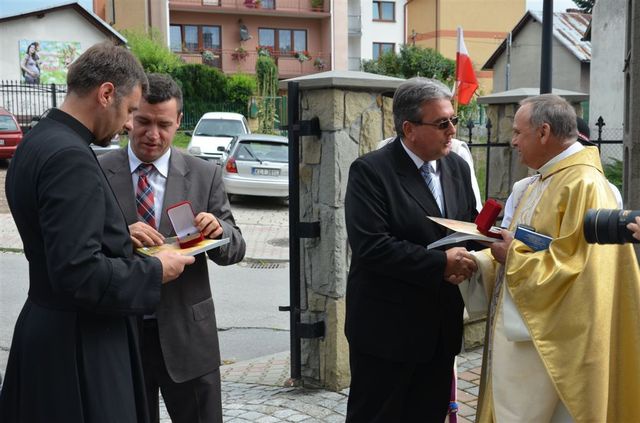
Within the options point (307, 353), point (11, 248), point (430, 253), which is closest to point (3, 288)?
point (11, 248)

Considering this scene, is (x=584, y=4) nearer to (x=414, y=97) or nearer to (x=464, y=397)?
(x=464, y=397)

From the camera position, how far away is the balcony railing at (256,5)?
4512 centimetres

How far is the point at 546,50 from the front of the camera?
7.77 metres

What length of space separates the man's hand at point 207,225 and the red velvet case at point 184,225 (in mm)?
34

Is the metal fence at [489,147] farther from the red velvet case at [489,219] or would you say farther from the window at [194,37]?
the window at [194,37]

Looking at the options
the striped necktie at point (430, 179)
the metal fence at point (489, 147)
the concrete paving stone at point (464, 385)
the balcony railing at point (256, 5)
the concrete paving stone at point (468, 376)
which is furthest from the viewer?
the balcony railing at point (256, 5)

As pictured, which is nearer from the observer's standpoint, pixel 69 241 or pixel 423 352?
pixel 69 241

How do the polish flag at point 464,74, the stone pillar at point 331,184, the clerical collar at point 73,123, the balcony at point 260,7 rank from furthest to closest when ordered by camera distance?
the balcony at point 260,7 → the polish flag at point 464,74 → the stone pillar at point 331,184 → the clerical collar at point 73,123

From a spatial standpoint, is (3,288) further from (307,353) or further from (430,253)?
(430,253)

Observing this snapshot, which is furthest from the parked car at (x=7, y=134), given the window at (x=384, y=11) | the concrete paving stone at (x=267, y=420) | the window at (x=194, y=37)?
the window at (x=384, y=11)

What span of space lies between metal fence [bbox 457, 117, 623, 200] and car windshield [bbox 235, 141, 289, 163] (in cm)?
386

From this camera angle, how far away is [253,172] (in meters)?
16.1

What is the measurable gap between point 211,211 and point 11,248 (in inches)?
361

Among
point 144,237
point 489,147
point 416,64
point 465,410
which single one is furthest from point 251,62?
point 144,237
